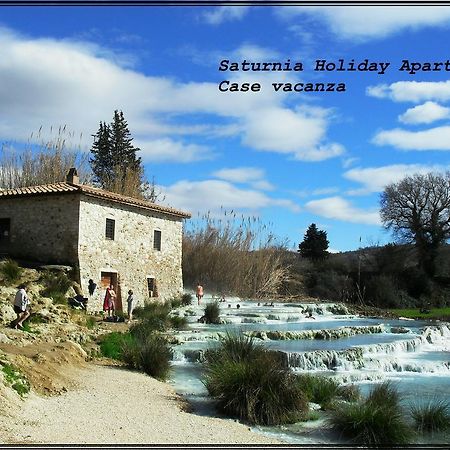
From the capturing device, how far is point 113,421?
25.6 feet

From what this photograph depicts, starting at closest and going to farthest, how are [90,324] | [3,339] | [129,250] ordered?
[3,339]
[90,324]
[129,250]

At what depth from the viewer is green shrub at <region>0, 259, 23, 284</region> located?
1901 cm

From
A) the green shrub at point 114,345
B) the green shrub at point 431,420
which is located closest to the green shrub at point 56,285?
the green shrub at point 114,345

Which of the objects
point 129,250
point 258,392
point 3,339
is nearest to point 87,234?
point 129,250

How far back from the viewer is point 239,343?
10.8m

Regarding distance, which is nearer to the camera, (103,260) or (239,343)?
(239,343)

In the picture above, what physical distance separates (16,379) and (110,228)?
1500cm

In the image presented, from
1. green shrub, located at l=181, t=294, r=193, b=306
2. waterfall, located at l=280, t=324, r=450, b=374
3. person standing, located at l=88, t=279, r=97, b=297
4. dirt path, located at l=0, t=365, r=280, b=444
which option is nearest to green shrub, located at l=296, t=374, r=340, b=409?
dirt path, located at l=0, t=365, r=280, b=444

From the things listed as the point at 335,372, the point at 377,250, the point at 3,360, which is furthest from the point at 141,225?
the point at 377,250

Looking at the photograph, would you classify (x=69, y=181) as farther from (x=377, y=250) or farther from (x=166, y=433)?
(x=377, y=250)

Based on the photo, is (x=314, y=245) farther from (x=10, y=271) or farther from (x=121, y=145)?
(x=10, y=271)

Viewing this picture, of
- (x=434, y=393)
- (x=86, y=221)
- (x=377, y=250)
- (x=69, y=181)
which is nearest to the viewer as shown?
(x=434, y=393)

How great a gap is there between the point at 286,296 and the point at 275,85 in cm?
2695

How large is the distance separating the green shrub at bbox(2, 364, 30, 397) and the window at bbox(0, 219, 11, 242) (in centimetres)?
1569
